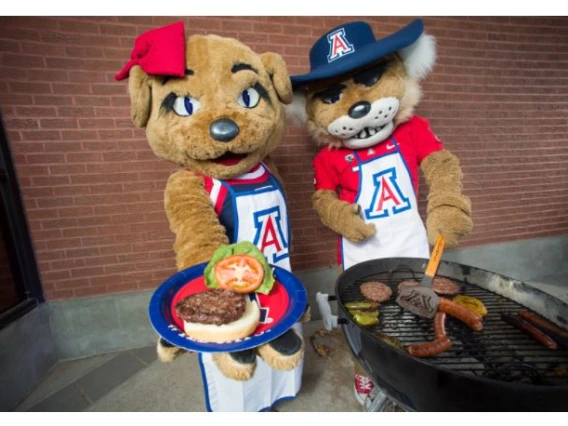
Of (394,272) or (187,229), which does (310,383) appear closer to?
(394,272)

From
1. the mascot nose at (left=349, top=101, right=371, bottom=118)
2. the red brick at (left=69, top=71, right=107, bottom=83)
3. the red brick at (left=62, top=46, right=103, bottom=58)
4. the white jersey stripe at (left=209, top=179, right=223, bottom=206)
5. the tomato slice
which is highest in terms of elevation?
the red brick at (left=62, top=46, right=103, bottom=58)

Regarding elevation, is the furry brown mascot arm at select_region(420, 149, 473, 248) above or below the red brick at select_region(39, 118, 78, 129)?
below

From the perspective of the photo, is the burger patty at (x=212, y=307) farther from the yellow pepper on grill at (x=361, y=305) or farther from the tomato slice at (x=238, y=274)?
the yellow pepper on grill at (x=361, y=305)

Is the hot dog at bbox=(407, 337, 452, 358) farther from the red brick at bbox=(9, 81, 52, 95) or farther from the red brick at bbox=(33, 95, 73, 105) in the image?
the red brick at bbox=(9, 81, 52, 95)

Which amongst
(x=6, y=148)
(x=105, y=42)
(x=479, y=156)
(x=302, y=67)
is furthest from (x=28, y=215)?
(x=479, y=156)

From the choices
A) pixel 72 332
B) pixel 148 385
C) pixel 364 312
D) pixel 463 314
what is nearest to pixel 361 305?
pixel 364 312

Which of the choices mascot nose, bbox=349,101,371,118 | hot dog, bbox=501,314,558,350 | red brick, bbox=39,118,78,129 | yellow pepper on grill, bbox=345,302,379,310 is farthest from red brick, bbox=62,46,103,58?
hot dog, bbox=501,314,558,350
